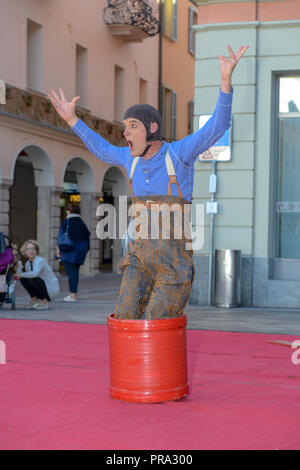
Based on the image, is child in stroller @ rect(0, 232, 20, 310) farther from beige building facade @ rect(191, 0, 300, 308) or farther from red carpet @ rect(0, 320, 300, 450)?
red carpet @ rect(0, 320, 300, 450)

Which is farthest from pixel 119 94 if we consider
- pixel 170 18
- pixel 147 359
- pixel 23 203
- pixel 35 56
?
pixel 147 359

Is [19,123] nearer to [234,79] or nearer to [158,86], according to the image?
[234,79]

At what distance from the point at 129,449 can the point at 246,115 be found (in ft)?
30.7

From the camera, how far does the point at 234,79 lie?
42.0ft

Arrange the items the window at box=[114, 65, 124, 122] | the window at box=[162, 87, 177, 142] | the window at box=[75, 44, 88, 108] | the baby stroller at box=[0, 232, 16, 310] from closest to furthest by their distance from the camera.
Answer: the baby stroller at box=[0, 232, 16, 310] < the window at box=[75, 44, 88, 108] < the window at box=[114, 65, 124, 122] < the window at box=[162, 87, 177, 142]

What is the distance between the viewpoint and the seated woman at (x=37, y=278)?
12.3 m

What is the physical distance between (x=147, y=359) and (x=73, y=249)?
9467mm

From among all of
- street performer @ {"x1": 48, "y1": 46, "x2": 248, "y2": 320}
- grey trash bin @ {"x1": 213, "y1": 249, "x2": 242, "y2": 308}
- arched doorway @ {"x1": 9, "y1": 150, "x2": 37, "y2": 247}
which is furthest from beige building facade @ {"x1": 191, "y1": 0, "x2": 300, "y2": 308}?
arched doorway @ {"x1": 9, "y1": 150, "x2": 37, "y2": 247}

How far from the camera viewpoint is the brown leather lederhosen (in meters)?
5.09

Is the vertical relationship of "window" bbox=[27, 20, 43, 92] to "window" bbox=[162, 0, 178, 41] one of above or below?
below

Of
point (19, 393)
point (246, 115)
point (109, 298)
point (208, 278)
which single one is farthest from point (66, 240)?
point (19, 393)

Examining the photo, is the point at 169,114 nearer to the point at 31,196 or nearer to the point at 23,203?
the point at 31,196

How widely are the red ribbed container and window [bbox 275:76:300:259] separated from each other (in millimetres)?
8029

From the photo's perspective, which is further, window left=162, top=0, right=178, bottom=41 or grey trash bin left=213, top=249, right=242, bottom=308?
window left=162, top=0, right=178, bottom=41
